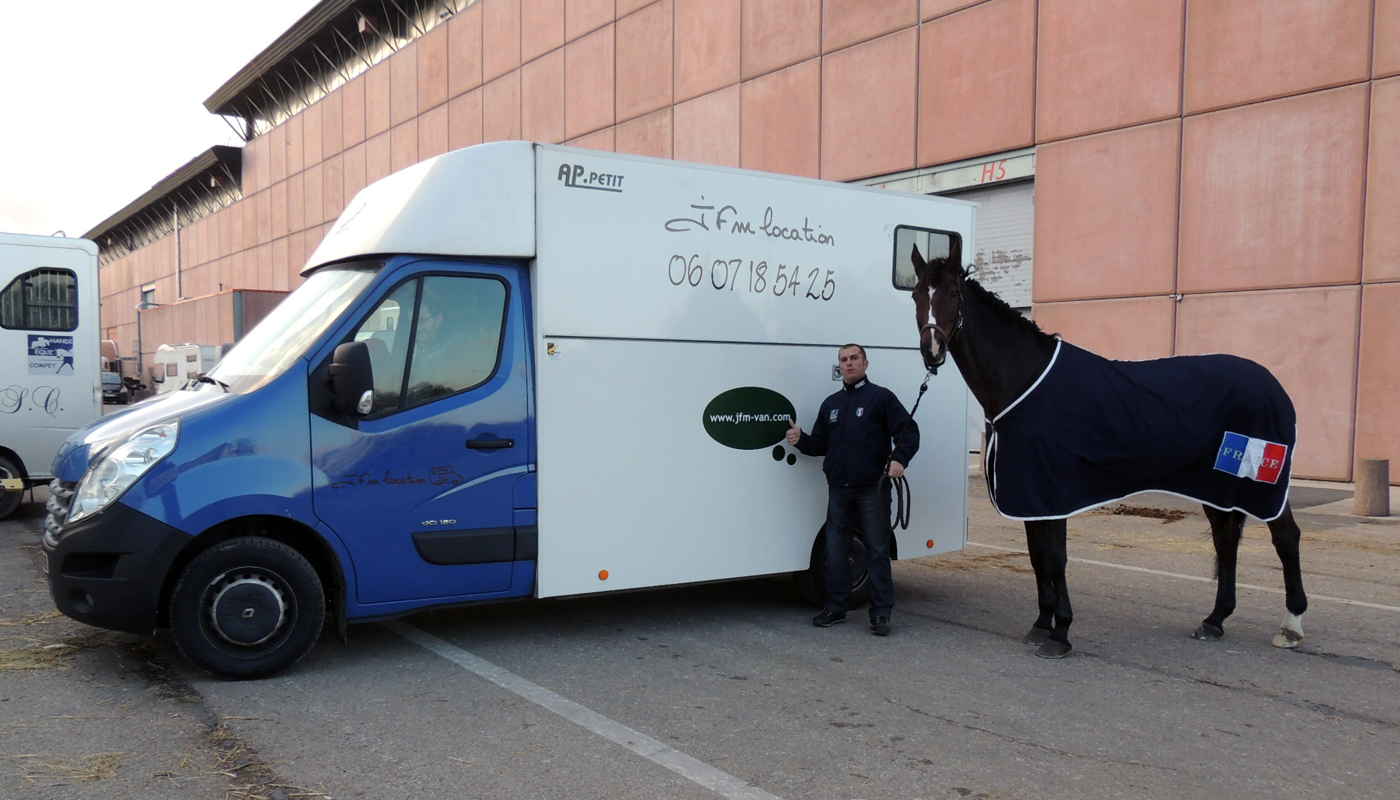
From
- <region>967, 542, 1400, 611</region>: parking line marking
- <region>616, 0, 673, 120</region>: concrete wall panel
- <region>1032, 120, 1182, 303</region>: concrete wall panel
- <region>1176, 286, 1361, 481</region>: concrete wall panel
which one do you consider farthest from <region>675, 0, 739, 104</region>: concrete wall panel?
<region>967, 542, 1400, 611</region>: parking line marking

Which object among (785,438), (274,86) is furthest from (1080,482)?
(274,86)

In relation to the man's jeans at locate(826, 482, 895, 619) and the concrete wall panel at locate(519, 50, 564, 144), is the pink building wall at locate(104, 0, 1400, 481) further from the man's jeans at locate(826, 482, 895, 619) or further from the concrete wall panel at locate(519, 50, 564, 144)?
the man's jeans at locate(826, 482, 895, 619)

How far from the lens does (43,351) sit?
36.8 ft

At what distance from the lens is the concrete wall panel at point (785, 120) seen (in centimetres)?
2092

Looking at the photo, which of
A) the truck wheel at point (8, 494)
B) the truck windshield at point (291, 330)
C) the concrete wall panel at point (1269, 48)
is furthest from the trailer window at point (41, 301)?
the concrete wall panel at point (1269, 48)

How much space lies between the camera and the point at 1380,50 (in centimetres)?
1329

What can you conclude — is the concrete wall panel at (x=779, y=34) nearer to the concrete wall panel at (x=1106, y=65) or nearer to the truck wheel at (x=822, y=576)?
the concrete wall panel at (x=1106, y=65)

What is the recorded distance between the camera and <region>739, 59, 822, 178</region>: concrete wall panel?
20922 mm

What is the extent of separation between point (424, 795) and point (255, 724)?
1.23 m

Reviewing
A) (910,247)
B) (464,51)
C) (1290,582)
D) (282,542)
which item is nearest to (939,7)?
(910,247)

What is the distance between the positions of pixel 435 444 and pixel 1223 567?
5.11 metres

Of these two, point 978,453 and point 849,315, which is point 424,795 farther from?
point 978,453

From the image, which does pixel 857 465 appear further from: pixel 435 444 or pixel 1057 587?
pixel 435 444

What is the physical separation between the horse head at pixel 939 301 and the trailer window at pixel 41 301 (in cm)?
991
